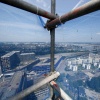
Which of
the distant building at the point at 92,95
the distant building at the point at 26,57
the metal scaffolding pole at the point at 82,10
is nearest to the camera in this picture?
the metal scaffolding pole at the point at 82,10

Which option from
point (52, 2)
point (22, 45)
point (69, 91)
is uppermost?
point (52, 2)

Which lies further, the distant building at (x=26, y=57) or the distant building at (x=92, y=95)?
the distant building at (x=26, y=57)

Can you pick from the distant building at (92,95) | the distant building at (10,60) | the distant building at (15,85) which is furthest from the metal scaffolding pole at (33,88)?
the distant building at (92,95)

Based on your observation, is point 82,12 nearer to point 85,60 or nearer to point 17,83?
point 85,60

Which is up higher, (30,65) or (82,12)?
(82,12)

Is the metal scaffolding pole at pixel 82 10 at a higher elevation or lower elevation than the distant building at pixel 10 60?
higher

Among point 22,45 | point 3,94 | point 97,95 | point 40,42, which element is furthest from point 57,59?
point 3,94

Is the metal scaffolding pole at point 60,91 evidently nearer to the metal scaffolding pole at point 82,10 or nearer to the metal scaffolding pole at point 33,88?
the metal scaffolding pole at point 33,88

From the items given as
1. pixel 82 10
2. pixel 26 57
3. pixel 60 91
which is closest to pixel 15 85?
pixel 26 57

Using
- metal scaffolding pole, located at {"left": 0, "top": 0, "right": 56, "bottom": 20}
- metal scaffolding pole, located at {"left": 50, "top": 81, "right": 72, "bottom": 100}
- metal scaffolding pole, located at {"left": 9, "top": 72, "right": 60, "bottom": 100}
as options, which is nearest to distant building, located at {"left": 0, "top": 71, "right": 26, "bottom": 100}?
metal scaffolding pole, located at {"left": 9, "top": 72, "right": 60, "bottom": 100}
